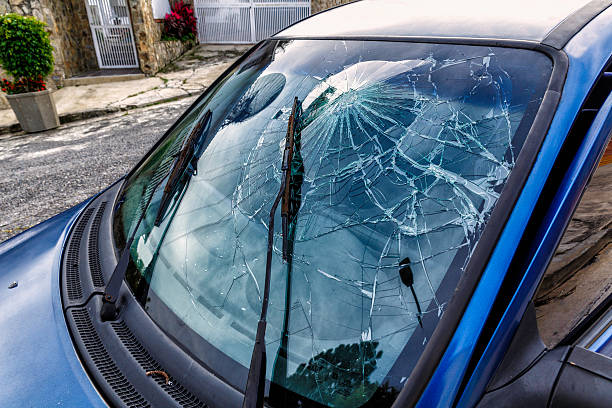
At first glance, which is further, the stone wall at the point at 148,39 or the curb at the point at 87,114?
the stone wall at the point at 148,39

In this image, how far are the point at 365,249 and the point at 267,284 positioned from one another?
0.25 metres

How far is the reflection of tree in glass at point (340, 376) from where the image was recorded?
829 millimetres

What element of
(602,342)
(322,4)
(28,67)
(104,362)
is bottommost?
(28,67)

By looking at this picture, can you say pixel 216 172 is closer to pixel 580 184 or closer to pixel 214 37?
pixel 580 184

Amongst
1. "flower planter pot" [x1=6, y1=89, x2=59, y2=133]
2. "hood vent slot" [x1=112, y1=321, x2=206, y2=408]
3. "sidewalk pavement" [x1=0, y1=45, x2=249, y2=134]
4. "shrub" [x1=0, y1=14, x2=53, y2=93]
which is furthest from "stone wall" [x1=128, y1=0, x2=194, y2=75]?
"hood vent slot" [x1=112, y1=321, x2=206, y2=408]

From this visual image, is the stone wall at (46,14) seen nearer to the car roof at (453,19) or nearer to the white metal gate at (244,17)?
the white metal gate at (244,17)

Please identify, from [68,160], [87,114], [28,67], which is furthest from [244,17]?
[68,160]

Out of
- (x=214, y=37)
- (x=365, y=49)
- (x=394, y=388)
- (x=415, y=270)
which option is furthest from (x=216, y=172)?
(x=214, y=37)

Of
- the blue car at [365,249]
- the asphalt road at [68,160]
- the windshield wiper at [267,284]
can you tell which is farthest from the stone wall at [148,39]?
the windshield wiper at [267,284]

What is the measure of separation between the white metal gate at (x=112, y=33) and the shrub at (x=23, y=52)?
10.1 ft

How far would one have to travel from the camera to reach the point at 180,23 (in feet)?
34.1

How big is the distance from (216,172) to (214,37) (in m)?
11.3

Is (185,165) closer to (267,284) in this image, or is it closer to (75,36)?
(267,284)

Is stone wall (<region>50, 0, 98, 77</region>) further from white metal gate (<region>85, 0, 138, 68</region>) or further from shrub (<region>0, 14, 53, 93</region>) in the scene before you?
shrub (<region>0, 14, 53, 93</region>)
